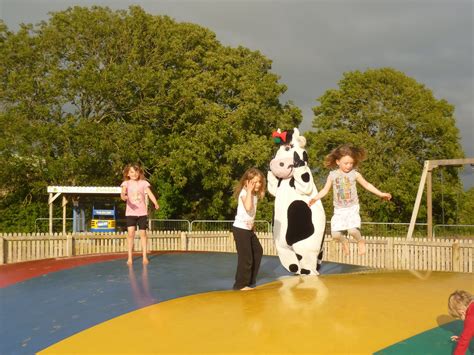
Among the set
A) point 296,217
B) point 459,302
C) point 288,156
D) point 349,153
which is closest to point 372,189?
point 349,153

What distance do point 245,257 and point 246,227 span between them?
38 cm

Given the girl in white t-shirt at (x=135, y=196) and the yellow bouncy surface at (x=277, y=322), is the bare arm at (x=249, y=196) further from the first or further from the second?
the girl in white t-shirt at (x=135, y=196)

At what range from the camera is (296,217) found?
25.9 feet

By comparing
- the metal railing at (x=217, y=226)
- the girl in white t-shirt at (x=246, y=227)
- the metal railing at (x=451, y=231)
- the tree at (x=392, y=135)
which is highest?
the tree at (x=392, y=135)

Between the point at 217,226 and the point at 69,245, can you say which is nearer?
the point at 69,245

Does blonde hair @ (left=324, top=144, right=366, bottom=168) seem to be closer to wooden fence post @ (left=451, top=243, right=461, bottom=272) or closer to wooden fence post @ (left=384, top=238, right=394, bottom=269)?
wooden fence post @ (left=451, top=243, right=461, bottom=272)

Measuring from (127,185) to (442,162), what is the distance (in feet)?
38.3

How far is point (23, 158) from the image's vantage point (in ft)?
71.4

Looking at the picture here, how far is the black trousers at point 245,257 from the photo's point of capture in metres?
6.80

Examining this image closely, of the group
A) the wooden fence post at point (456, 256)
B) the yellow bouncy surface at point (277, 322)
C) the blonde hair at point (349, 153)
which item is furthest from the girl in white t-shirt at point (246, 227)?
the wooden fence post at point (456, 256)

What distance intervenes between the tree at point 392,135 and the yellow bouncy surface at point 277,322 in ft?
71.2

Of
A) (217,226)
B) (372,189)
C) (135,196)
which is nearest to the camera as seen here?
(372,189)

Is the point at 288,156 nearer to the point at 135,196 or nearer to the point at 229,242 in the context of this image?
the point at 135,196

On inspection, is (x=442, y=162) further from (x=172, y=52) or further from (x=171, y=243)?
(x=172, y=52)
